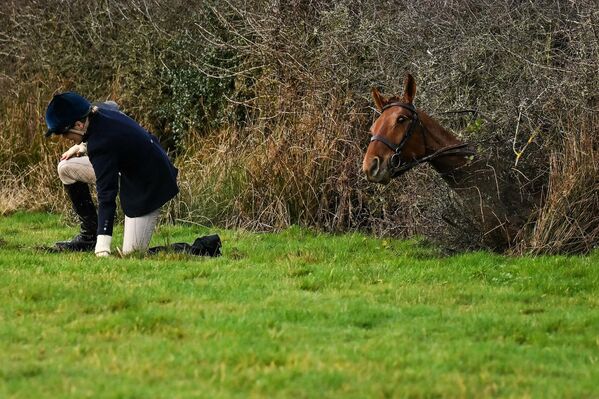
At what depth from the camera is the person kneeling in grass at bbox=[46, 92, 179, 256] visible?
10.8 metres

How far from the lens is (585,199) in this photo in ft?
35.7

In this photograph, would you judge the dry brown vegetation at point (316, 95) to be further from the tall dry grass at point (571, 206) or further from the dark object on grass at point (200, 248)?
the dark object on grass at point (200, 248)

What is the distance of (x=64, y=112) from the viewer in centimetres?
1070

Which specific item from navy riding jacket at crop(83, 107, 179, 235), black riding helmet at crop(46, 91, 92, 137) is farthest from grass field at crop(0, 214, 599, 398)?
black riding helmet at crop(46, 91, 92, 137)

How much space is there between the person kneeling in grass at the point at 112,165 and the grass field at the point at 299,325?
0.53 meters

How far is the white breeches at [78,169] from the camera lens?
11.9m

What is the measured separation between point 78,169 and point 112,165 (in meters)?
1.17

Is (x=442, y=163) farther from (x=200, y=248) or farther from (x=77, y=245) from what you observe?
(x=77, y=245)

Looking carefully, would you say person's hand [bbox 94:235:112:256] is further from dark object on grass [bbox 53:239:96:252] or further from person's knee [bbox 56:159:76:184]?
person's knee [bbox 56:159:76:184]

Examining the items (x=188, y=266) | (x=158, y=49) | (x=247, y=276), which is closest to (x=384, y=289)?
(x=247, y=276)

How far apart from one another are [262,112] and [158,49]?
11.6 ft

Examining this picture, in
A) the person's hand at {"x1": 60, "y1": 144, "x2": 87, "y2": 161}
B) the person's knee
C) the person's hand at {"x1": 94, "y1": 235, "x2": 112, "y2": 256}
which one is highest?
the person's hand at {"x1": 60, "y1": 144, "x2": 87, "y2": 161}

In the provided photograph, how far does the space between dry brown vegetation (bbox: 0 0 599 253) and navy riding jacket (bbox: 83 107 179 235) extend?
2.58 metres

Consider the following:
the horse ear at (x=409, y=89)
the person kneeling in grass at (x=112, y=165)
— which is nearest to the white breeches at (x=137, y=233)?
the person kneeling in grass at (x=112, y=165)
